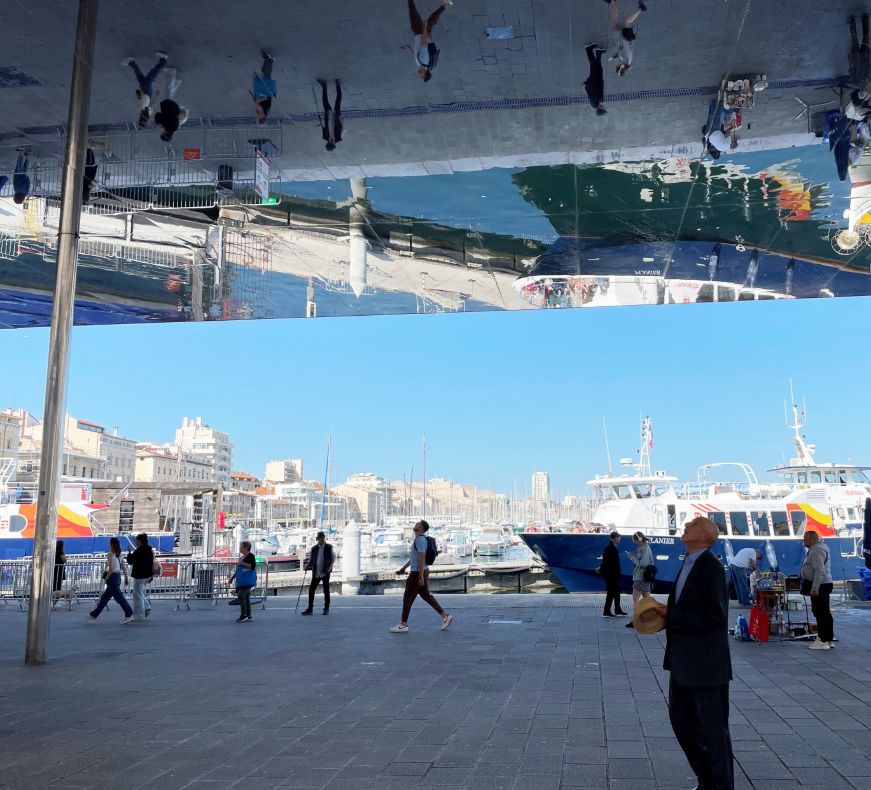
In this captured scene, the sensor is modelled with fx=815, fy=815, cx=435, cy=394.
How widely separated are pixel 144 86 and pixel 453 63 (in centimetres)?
343

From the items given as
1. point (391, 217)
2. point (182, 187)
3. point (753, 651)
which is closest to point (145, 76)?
point (182, 187)

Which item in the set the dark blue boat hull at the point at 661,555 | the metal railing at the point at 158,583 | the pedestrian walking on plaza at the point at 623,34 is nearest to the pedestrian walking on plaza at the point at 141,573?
the metal railing at the point at 158,583

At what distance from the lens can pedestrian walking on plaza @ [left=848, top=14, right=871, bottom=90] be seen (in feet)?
26.0

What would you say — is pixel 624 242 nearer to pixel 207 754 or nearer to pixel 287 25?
pixel 287 25

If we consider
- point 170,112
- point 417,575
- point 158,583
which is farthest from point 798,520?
point 170,112

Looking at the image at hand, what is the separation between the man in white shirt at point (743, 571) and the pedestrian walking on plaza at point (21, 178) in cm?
1187

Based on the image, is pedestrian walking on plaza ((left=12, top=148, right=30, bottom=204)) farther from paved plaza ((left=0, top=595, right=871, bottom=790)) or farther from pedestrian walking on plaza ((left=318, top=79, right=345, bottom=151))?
paved plaza ((left=0, top=595, right=871, bottom=790))

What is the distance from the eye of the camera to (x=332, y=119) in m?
9.70

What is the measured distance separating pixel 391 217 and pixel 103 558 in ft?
36.8

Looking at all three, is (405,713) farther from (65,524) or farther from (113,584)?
(65,524)

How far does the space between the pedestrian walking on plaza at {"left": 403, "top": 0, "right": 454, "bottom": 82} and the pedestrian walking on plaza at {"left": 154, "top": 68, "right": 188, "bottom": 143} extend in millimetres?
2891

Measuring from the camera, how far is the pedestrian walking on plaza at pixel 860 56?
7914 millimetres

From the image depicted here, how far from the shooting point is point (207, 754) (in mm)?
5082

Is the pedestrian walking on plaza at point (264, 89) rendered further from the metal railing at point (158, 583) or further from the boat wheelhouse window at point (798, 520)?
the boat wheelhouse window at point (798, 520)
